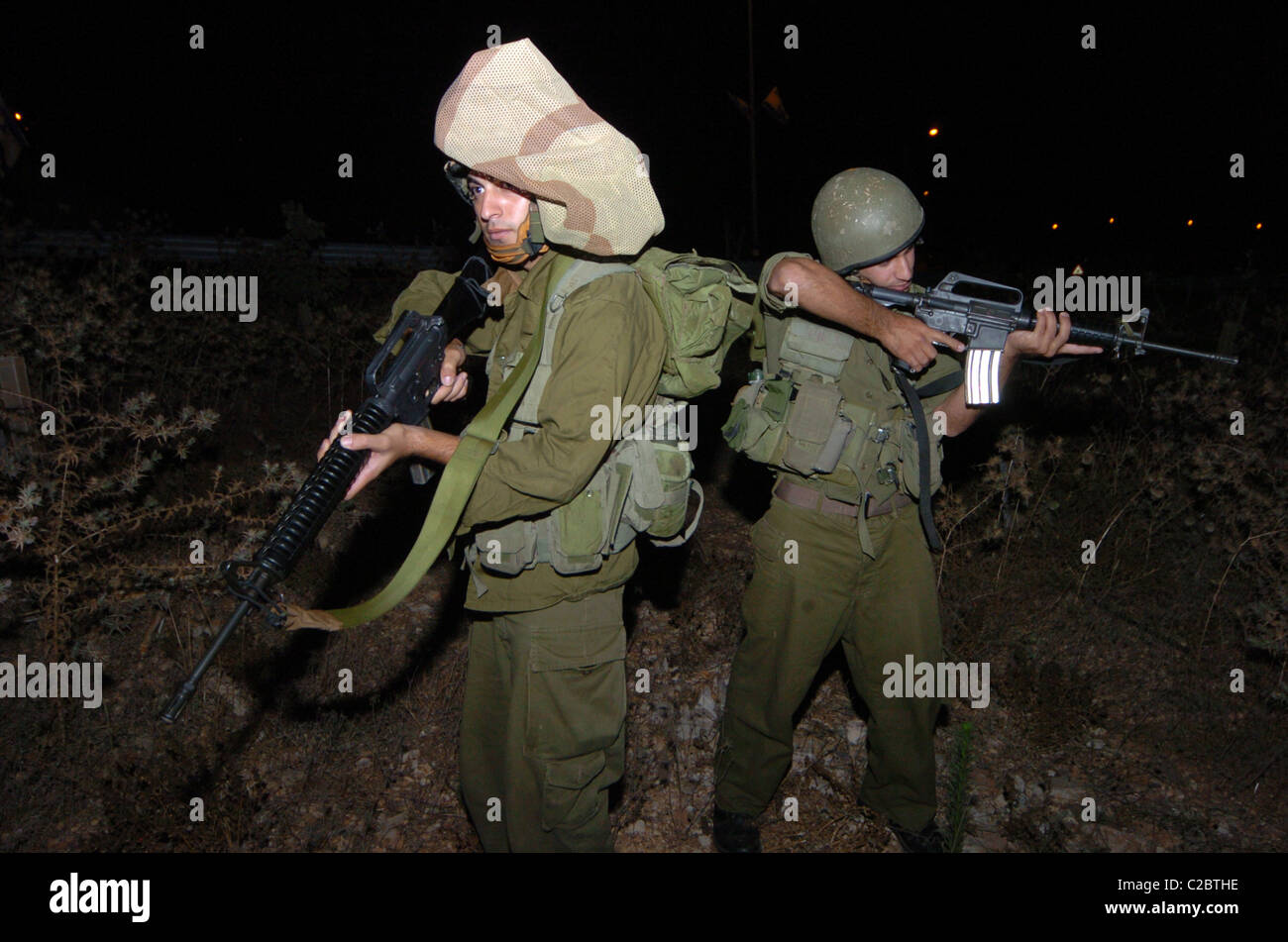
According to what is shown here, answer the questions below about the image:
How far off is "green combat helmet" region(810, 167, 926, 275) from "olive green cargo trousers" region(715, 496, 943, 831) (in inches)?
37.7

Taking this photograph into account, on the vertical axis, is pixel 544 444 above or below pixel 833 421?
below

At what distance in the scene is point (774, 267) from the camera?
2.95 metres

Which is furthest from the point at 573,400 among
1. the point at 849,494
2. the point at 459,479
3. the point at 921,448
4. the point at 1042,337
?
the point at 1042,337

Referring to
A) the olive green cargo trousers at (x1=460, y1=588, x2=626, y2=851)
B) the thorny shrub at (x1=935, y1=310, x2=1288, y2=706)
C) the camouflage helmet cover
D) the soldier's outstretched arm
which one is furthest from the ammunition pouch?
the thorny shrub at (x1=935, y1=310, x2=1288, y2=706)

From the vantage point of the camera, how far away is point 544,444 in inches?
79.0

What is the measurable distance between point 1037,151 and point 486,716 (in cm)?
2271

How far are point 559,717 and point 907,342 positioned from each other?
174 cm

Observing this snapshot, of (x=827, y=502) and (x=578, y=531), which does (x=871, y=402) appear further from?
(x=578, y=531)

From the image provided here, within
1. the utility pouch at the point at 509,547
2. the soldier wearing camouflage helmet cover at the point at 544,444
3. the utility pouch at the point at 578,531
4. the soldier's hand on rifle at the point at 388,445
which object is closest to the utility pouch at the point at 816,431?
the soldier wearing camouflage helmet cover at the point at 544,444

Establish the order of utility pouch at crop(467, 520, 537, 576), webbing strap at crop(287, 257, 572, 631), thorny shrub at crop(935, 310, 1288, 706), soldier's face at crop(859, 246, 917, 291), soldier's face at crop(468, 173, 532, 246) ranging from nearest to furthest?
webbing strap at crop(287, 257, 572, 631)
soldier's face at crop(468, 173, 532, 246)
utility pouch at crop(467, 520, 537, 576)
soldier's face at crop(859, 246, 917, 291)
thorny shrub at crop(935, 310, 1288, 706)

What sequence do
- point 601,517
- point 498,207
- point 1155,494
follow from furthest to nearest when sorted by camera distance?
point 1155,494 → point 601,517 → point 498,207

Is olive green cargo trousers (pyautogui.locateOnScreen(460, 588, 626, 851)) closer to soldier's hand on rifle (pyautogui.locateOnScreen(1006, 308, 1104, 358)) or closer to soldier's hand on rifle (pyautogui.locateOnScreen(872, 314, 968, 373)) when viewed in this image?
soldier's hand on rifle (pyautogui.locateOnScreen(872, 314, 968, 373))

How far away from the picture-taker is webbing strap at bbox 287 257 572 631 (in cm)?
197

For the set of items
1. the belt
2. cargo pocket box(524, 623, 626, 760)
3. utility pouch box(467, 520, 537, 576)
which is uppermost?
the belt
